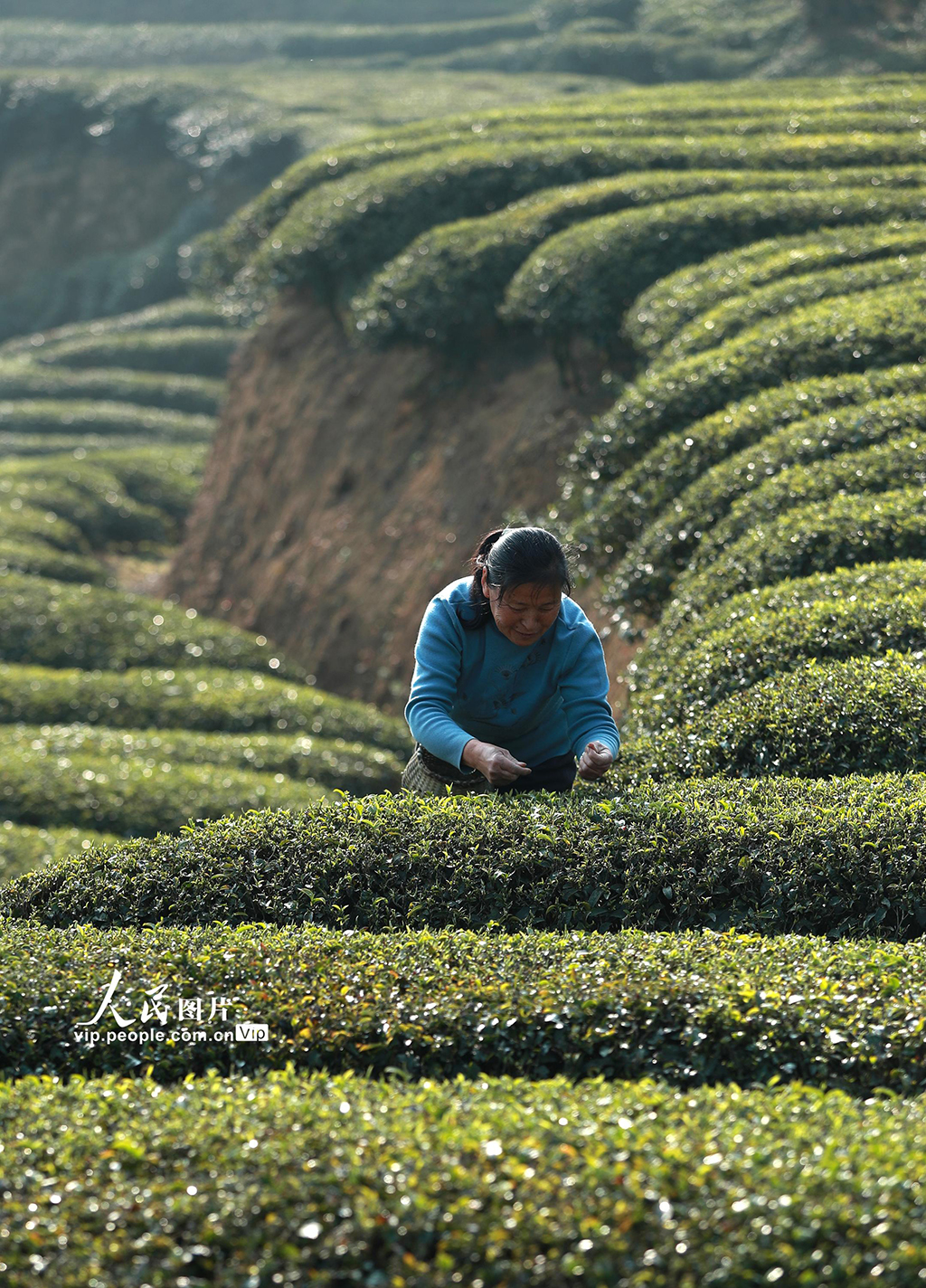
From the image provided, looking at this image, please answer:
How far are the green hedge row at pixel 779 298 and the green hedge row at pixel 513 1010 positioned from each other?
7390 millimetres

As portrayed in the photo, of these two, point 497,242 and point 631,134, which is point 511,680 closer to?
point 497,242

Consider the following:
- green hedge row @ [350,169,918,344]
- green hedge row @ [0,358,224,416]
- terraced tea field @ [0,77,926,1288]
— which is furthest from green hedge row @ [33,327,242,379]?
terraced tea field @ [0,77,926,1288]

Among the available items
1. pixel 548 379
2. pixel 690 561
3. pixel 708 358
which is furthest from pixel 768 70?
pixel 690 561

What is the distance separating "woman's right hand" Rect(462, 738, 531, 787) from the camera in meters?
4.85

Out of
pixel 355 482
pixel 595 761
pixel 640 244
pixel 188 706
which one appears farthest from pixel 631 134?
pixel 595 761

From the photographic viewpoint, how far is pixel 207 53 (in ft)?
161

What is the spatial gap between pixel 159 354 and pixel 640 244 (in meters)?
20.3

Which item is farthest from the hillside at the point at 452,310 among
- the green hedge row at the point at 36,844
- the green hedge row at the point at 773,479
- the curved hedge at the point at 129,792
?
the green hedge row at the point at 36,844

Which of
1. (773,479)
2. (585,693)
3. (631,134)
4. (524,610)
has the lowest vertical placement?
(585,693)

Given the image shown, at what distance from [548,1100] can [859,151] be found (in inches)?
532

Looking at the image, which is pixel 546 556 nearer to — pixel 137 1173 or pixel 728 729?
pixel 728 729

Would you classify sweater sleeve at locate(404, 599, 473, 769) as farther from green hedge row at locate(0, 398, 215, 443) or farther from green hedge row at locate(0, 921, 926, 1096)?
green hedge row at locate(0, 398, 215, 443)

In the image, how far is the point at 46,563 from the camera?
17.0 m

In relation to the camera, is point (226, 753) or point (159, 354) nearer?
point (226, 753)
